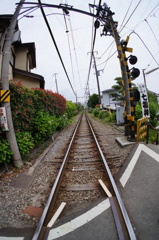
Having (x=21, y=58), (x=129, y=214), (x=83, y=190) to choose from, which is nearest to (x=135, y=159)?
(x=83, y=190)

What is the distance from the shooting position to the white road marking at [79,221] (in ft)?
Answer: 6.97

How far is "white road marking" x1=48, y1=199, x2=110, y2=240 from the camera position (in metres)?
2.12

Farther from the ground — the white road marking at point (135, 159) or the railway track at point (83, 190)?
the white road marking at point (135, 159)

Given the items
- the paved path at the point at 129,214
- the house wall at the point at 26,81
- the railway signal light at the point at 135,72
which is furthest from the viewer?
the house wall at the point at 26,81

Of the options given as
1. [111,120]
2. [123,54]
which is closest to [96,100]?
[111,120]

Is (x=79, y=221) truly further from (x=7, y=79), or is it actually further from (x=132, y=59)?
(x=132, y=59)

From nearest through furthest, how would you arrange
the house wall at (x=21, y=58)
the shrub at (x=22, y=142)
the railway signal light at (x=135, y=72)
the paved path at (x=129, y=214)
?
1. the paved path at (x=129, y=214)
2. the shrub at (x=22, y=142)
3. the railway signal light at (x=135, y=72)
4. the house wall at (x=21, y=58)

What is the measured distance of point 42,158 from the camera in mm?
5488

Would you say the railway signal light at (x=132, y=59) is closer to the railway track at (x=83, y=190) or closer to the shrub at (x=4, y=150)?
the railway track at (x=83, y=190)

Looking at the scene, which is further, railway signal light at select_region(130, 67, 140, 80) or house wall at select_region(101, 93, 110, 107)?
house wall at select_region(101, 93, 110, 107)

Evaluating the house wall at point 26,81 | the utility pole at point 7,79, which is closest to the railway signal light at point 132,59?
the utility pole at point 7,79

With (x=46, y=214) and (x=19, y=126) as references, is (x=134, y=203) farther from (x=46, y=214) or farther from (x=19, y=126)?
(x=19, y=126)

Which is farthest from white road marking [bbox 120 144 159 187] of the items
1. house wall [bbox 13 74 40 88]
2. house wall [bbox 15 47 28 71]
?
house wall [bbox 15 47 28 71]

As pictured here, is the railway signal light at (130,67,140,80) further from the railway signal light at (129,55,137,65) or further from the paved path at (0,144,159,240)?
the paved path at (0,144,159,240)
